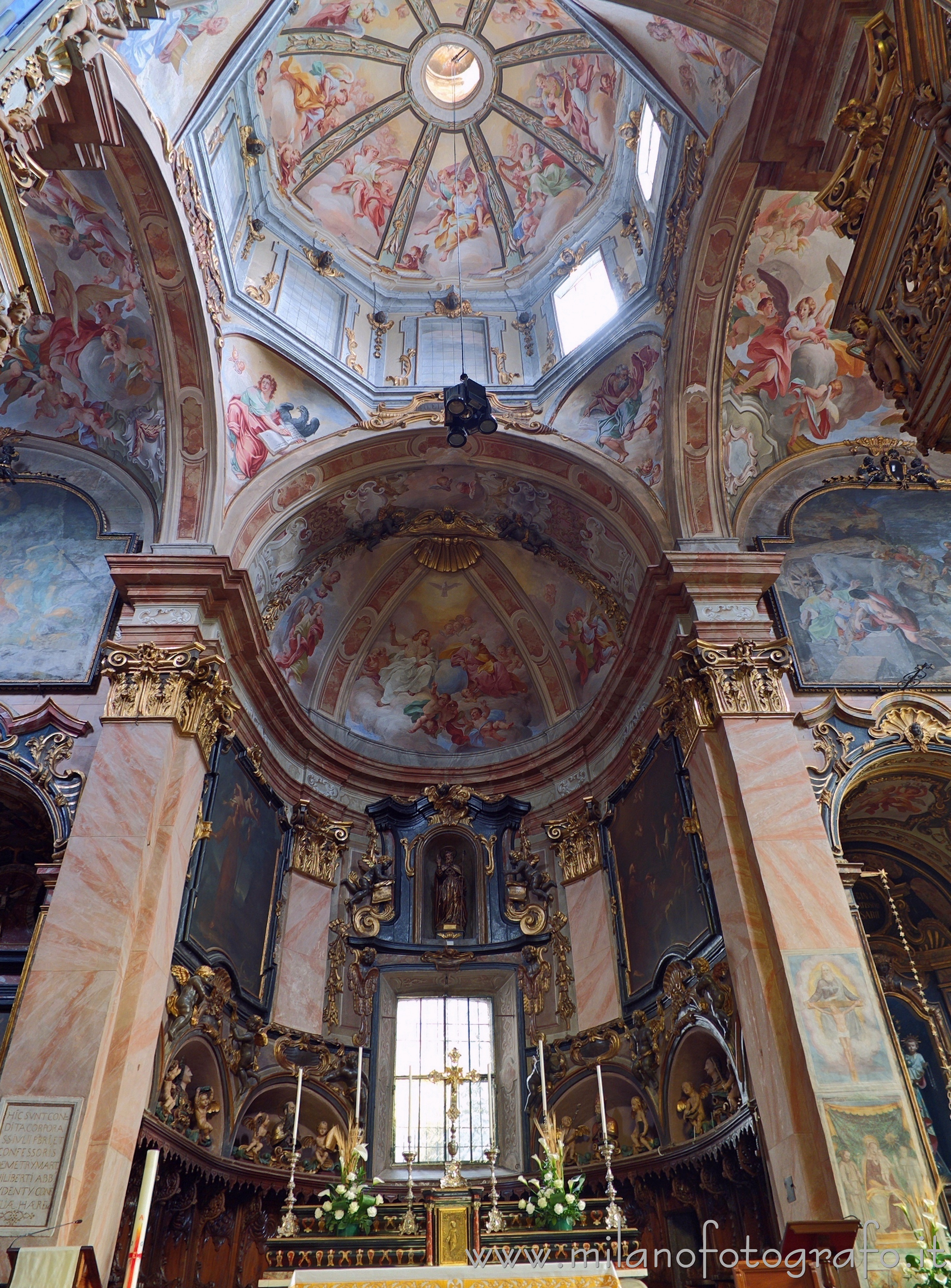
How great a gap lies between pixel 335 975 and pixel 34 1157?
19.7ft

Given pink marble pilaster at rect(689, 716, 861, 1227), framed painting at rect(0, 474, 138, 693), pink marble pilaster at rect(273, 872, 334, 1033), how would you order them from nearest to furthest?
pink marble pilaster at rect(689, 716, 861, 1227)
framed painting at rect(0, 474, 138, 693)
pink marble pilaster at rect(273, 872, 334, 1033)

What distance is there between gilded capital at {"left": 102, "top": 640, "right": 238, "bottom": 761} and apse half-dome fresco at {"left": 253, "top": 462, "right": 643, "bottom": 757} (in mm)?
3305

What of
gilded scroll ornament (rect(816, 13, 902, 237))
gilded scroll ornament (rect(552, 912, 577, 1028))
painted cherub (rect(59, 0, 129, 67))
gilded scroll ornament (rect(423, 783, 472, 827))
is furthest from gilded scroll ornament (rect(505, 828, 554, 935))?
painted cherub (rect(59, 0, 129, 67))

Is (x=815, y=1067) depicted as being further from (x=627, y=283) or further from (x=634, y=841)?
(x=627, y=283)

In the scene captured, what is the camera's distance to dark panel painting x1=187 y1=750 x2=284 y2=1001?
11.2 meters

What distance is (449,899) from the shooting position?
1457 centimetres

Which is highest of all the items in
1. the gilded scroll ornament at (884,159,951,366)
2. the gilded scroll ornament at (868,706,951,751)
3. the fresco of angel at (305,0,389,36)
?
the fresco of angel at (305,0,389,36)

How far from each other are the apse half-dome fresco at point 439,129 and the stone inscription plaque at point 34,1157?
1407 centimetres

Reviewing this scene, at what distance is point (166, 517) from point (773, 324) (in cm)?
900

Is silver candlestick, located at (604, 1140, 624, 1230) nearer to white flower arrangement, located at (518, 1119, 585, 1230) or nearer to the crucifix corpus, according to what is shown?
white flower arrangement, located at (518, 1119, 585, 1230)

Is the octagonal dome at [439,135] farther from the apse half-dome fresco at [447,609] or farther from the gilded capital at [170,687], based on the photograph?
the gilded capital at [170,687]

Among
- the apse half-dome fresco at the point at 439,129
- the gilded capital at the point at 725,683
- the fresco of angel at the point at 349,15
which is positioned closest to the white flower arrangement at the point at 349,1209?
the gilded capital at the point at 725,683

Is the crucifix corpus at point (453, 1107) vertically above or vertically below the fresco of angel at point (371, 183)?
below

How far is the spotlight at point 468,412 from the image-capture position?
12.4 meters
